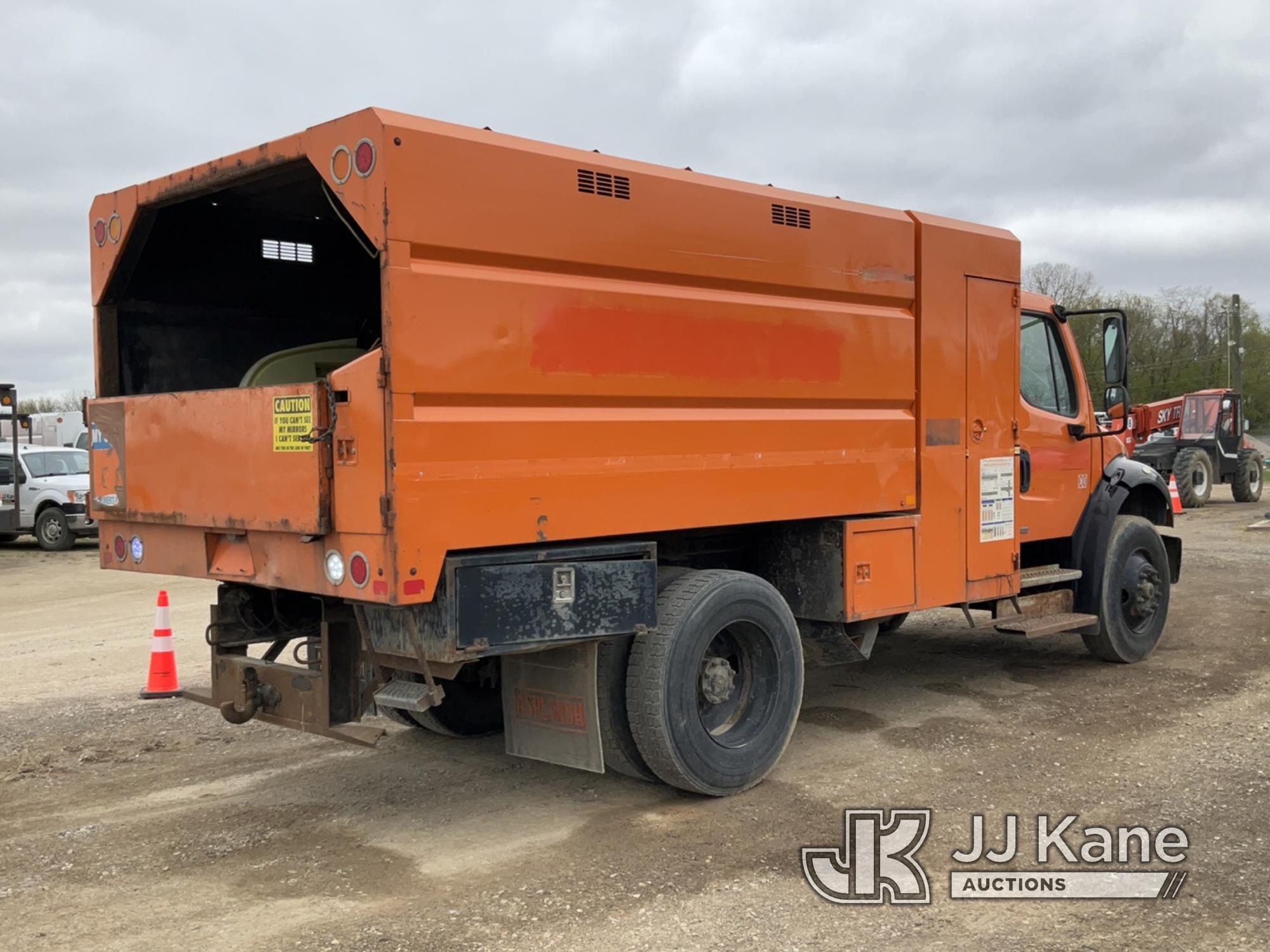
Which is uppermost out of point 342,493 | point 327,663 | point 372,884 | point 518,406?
point 518,406

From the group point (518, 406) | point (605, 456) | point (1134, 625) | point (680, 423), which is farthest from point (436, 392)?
point (1134, 625)

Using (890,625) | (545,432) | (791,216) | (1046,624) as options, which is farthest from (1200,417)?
(545,432)

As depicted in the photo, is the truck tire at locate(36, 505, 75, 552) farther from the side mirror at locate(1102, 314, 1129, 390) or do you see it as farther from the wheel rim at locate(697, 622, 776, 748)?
the side mirror at locate(1102, 314, 1129, 390)

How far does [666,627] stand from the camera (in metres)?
4.95

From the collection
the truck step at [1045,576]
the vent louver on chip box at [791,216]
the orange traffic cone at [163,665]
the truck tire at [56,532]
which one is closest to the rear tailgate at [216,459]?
the orange traffic cone at [163,665]

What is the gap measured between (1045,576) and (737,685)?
2.97m

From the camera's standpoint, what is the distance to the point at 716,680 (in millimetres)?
5277

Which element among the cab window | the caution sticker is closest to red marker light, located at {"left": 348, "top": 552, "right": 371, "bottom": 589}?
the caution sticker

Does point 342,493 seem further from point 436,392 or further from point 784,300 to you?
point 784,300

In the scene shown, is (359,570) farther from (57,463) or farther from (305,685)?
(57,463)

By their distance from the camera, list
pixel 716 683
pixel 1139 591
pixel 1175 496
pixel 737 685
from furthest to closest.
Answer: pixel 1175 496 < pixel 1139 591 < pixel 737 685 < pixel 716 683

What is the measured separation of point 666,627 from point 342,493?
5.04ft

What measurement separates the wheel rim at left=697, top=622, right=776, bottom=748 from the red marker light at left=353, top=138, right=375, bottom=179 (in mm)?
2539

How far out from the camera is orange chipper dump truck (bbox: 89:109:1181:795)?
4250 mm
